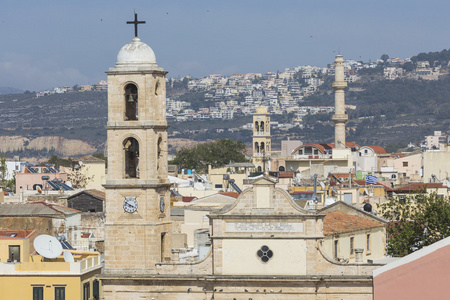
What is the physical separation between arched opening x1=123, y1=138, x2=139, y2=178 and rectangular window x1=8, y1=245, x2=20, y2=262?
644cm

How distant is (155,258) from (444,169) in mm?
72346

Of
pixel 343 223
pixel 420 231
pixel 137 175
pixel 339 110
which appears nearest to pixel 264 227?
pixel 137 175

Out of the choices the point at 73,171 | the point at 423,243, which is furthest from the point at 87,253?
the point at 73,171

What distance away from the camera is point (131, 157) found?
136ft

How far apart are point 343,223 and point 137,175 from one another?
8.54 m

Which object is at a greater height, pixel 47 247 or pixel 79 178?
pixel 79 178

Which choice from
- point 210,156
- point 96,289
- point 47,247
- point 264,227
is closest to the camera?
point 264,227

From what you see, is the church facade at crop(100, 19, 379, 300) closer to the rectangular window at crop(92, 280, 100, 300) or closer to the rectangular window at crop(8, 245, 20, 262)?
the rectangular window at crop(92, 280, 100, 300)

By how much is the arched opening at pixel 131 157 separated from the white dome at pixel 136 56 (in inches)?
89.7

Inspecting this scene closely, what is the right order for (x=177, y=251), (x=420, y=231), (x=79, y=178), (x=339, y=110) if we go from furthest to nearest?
(x=339, y=110)
(x=79, y=178)
(x=420, y=231)
(x=177, y=251)

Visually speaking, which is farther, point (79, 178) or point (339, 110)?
point (339, 110)

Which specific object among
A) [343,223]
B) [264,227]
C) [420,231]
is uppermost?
[264,227]

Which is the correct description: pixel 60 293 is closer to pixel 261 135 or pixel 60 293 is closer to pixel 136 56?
pixel 136 56

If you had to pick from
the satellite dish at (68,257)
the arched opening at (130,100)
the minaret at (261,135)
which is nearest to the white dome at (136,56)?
the arched opening at (130,100)
